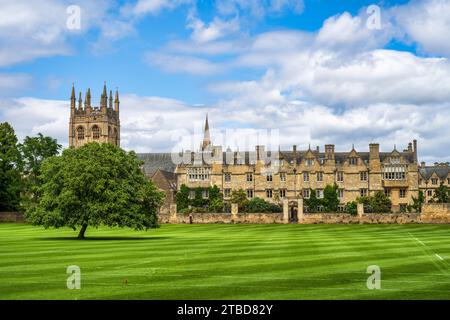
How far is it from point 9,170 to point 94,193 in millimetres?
43778

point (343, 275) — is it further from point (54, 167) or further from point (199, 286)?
point (54, 167)

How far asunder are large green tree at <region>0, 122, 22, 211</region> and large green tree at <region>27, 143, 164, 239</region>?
1522 inches

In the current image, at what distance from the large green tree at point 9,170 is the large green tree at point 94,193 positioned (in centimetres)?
3866

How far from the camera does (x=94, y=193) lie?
1558 inches

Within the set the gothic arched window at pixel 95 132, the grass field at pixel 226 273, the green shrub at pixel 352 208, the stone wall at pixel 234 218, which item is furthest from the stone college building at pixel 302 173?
the grass field at pixel 226 273

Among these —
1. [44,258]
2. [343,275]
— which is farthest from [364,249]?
[44,258]

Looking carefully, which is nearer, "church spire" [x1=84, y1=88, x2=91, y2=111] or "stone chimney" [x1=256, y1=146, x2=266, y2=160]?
"stone chimney" [x1=256, y1=146, x2=266, y2=160]

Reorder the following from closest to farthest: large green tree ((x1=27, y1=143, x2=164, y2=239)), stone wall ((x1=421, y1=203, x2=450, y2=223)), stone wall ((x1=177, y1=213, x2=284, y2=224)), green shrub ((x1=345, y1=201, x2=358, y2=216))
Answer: large green tree ((x1=27, y1=143, x2=164, y2=239)) < stone wall ((x1=421, y1=203, x2=450, y2=223)) < stone wall ((x1=177, y1=213, x2=284, y2=224)) < green shrub ((x1=345, y1=201, x2=358, y2=216))

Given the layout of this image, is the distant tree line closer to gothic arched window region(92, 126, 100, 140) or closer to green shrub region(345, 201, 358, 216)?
green shrub region(345, 201, 358, 216)

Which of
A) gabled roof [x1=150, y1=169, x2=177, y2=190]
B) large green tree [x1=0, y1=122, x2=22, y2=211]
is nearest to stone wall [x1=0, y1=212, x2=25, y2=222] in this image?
large green tree [x1=0, y1=122, x2=22, y2=211]

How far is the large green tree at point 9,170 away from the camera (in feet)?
257

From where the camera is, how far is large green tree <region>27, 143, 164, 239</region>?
38344 mm

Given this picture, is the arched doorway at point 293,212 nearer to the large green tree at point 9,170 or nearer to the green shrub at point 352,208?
the green shrub at point 352,208

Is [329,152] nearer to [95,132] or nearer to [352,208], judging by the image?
[352,208]
